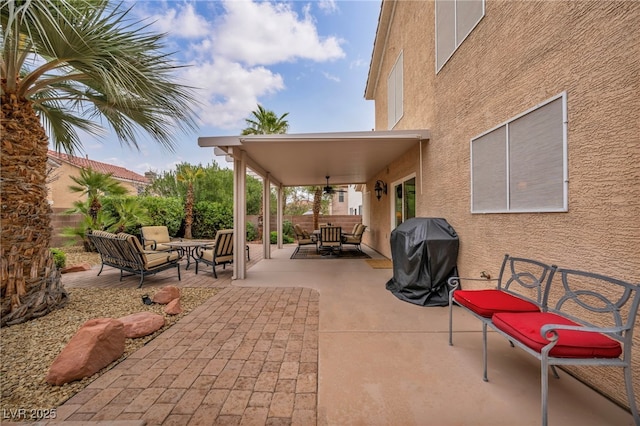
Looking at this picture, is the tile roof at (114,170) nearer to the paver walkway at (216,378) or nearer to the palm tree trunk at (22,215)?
the palm tree trunk at (22,215)

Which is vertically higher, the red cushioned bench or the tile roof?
the tile roof

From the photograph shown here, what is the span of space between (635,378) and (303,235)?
896 centimetres

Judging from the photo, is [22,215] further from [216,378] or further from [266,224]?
[266,224]

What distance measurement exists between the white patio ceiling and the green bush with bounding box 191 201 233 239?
279 inches

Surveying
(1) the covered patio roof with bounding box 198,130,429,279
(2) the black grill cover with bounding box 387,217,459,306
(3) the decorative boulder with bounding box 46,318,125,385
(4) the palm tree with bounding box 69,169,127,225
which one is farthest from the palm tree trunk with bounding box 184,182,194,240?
(2) the black grill cover with bounding box 387,217,459,306

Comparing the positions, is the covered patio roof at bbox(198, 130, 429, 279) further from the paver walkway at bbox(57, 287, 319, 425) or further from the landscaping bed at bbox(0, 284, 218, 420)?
the paver walkway at bbox(57, 287, 319, 425)

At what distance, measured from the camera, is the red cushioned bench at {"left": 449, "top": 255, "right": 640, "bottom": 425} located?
1646 mm

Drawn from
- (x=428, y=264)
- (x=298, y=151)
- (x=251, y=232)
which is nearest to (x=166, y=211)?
(x=251, y=232)

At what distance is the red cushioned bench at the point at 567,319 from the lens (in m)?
1.65

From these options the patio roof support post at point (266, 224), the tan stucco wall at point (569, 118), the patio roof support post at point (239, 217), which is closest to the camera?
the tan stucco wall at point (569, 118)

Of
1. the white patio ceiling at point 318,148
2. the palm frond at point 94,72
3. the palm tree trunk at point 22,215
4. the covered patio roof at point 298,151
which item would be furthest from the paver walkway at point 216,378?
the white patio ceiling at point 318,148

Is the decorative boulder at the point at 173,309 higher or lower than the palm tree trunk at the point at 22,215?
lower

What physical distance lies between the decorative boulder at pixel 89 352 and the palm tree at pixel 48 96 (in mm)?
1889

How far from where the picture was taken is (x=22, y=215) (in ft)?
11.3
